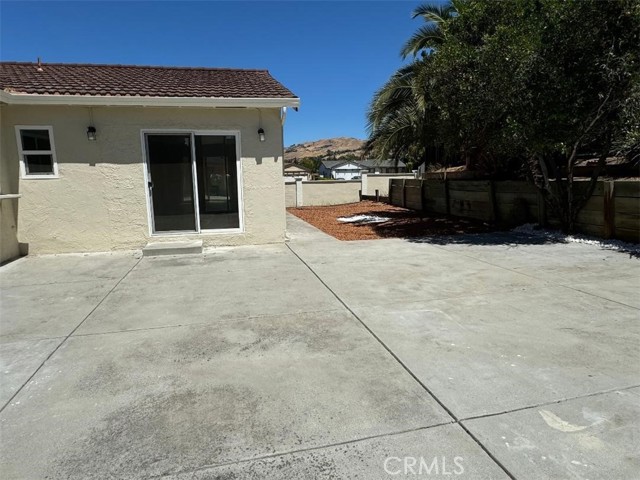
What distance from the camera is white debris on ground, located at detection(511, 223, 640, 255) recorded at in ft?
25.3

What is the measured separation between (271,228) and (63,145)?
4.40 meters

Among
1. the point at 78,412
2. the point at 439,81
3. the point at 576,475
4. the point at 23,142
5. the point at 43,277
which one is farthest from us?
the point at 439,81

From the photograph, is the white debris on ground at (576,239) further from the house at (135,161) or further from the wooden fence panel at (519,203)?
the house at (135,161)

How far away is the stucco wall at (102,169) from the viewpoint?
812 cm

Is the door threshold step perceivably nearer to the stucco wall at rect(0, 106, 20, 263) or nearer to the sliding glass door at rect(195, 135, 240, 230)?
the sliding glass door at rect(195, 135, 240, 230)

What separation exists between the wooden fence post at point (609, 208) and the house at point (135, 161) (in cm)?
661

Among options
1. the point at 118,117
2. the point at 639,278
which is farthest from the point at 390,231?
the point at 118,117

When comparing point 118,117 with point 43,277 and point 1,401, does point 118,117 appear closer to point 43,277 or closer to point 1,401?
point 43,277

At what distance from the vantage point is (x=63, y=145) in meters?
8.15

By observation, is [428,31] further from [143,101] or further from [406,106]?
[143,101]

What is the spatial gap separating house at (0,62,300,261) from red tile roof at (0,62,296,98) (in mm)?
39

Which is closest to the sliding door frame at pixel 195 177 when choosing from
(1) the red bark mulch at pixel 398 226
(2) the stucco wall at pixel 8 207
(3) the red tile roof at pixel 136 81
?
(3) the red tile roof at pixel 136 81

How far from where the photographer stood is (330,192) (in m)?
20.8

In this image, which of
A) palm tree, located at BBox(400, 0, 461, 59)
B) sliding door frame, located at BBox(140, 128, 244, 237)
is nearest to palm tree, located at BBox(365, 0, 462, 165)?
palm tree, located at BBox(400, 0, 461, 59)
